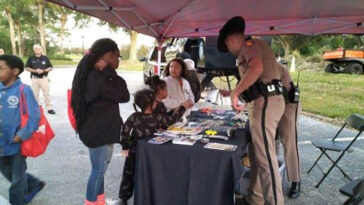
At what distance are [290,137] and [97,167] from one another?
6.40 ft

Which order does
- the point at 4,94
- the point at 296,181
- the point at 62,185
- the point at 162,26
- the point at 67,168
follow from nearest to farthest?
the point at 4,94 → the point at 296,181 → the point at 62,185 → the point at 67,168 → the point at 162,26

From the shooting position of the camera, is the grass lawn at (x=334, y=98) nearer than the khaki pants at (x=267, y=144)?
No

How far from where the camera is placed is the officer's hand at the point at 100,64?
2.30 metres

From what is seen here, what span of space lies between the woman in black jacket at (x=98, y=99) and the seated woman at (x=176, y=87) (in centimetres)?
174

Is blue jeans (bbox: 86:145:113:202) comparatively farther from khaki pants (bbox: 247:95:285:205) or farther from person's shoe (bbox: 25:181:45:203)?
khaki pants (bbox: 247:95:285:205)

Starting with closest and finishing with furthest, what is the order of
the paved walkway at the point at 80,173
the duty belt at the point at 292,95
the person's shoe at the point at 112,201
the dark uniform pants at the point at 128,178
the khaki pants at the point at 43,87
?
the dark uniform pants at the point at 128,178
the person's shoe at the point at 112,201
the duty belt at the point at 292,95
the paved walkway at the point at 80,173
the khaki pants at the point at 43,87

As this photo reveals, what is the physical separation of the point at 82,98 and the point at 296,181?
92.0 inches

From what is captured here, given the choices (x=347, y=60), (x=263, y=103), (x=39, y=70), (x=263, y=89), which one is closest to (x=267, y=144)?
(x=263, y=103)

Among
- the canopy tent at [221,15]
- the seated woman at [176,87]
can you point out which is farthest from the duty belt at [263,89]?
the seated woman at [176,87]

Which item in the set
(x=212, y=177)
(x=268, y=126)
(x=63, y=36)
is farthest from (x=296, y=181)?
(x=63, y=36)

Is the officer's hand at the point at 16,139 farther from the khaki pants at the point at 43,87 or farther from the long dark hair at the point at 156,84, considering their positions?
the khaki pants at the point at 43,87

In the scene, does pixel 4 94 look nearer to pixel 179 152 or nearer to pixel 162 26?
pixel 179 152

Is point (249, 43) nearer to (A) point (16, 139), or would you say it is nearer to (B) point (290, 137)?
(B) point (290, 137)

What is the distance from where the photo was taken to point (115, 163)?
4117mm
